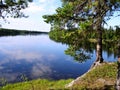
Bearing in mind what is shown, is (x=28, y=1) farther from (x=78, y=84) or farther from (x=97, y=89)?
(x=97, y=89)

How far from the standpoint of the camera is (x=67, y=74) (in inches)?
1750

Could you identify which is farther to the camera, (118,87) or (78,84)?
(78,84)

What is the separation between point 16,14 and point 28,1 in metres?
1.66

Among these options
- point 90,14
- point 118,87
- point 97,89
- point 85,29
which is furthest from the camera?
point 90,14

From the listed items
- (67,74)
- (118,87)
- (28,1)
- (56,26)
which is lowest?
(67,74)

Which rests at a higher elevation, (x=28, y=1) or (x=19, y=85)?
(x=28, y=1)

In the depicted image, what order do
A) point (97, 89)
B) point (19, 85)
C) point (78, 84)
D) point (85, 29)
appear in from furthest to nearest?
point (19, 85) → point (78, 84) → point (97, 89) → point (85, 29)

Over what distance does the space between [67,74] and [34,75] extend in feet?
19.1

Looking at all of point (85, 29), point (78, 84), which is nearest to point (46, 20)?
point (78, 84)

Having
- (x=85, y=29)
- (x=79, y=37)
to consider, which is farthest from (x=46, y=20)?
(x=85, y=29)

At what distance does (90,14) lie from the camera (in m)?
21.9

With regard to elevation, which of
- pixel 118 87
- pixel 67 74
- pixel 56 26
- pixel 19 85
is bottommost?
pixel 67 74

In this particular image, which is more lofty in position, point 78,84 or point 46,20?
point 46,20

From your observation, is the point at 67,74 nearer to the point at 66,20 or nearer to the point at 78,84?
the point at 66,20
